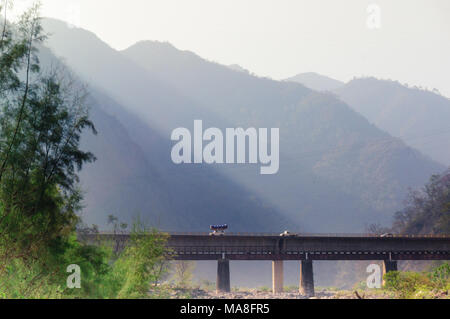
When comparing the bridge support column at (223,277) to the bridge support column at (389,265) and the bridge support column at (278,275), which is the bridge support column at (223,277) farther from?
the bridge support column at (389,265)

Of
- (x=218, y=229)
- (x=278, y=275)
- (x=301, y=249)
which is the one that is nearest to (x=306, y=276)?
(x=278, y=275)

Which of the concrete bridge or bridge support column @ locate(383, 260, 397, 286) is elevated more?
the concrete bridge

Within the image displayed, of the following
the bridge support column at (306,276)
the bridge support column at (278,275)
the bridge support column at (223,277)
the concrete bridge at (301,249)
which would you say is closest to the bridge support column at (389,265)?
the concrete bridge at (301,249)

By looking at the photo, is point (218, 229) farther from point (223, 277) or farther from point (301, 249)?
point (301, 249)

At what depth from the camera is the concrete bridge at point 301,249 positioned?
59719mm

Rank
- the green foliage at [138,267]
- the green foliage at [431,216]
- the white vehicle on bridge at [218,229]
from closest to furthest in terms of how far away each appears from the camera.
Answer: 1. the green foliage at [138,267]
2. the white vehicle on bridge at [218,229]
3. the green foliage at [431,216]

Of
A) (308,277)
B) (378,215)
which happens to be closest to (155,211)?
(308,277)

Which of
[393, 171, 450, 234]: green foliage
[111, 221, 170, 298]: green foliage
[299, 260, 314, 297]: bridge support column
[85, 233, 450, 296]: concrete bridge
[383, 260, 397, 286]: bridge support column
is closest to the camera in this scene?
[111, 221, 170, 298]: green foliage

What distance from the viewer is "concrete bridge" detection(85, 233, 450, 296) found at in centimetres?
5972

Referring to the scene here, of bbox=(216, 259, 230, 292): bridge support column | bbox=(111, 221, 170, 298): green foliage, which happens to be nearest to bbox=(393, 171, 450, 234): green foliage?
bbox=(216, 259, 230, 292): bridge support column

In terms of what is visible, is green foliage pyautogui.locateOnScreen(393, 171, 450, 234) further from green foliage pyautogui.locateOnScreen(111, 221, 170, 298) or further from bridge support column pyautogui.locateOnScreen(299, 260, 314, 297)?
green foliage pyautogui.locateOnScreen(111, 221, 170, 298)
